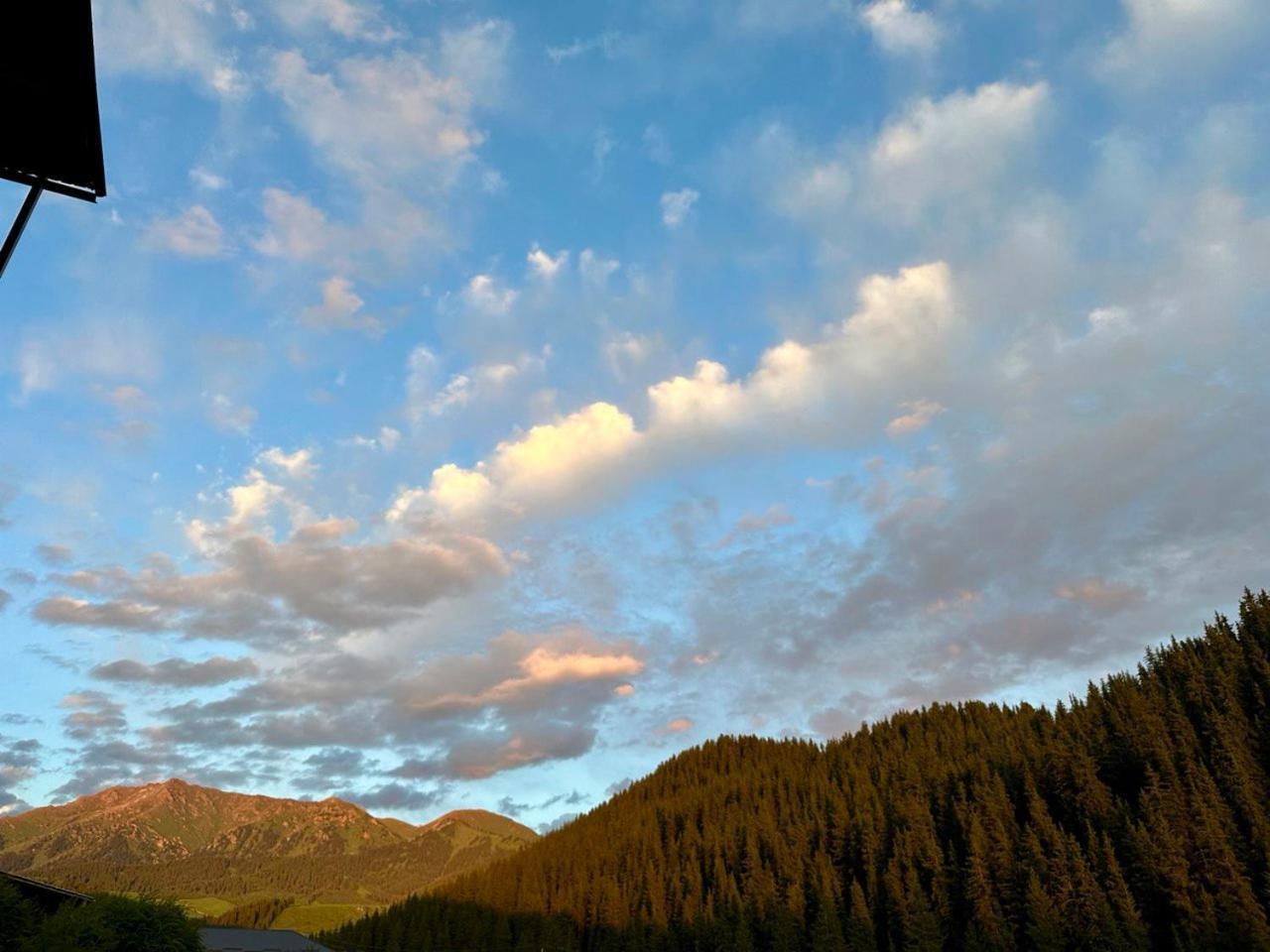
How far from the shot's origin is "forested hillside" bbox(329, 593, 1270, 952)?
11400 cm

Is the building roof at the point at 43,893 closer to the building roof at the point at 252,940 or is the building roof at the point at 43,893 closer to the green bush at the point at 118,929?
the green bush at the point at 118,929

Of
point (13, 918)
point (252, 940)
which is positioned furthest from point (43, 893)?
point (252, 940)

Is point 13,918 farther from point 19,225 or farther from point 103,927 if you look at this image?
point 19,225

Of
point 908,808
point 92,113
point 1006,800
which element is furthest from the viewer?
point 908,808

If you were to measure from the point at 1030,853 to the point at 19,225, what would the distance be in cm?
15232

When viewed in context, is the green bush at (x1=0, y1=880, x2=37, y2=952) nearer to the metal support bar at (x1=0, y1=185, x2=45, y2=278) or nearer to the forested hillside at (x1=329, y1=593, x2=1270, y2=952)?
the metal support bar at (x1=0, y1=185, x2=45, y2=278)

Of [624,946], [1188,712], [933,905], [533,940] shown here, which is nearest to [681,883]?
[624,946]

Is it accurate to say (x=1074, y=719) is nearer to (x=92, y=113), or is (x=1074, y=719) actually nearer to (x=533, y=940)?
(x=533, y=940)

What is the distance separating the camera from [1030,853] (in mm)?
130500

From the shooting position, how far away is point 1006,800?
14888 cm

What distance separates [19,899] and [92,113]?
2956 inches

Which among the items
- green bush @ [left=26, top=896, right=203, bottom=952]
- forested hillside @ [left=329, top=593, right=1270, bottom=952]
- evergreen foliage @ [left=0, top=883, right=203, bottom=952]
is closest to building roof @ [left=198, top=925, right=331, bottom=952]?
forested hillside @ [left=329, top=593, right=1270, bottom=952]

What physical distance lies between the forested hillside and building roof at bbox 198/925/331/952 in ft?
177

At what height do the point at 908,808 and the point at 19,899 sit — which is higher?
the point at 908,808
